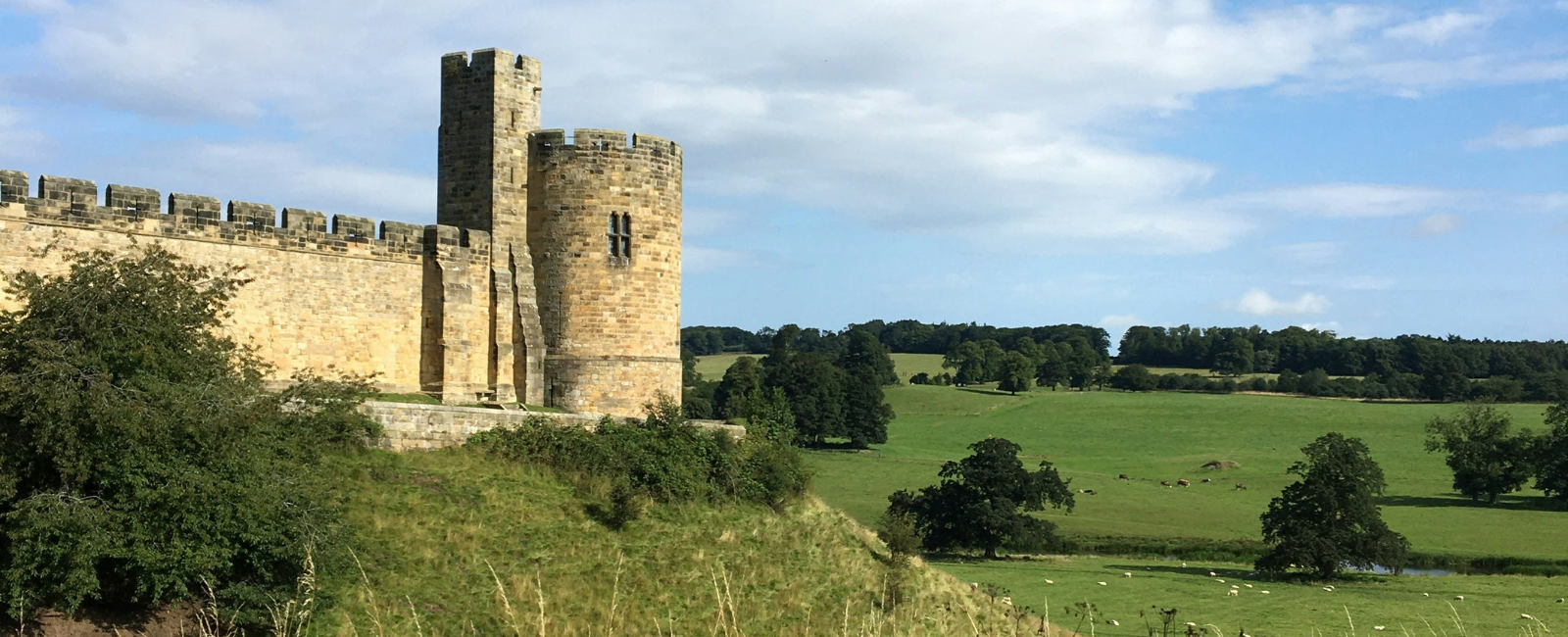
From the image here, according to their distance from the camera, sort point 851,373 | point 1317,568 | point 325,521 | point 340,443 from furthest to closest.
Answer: point 851,373 → point 1317,568 → point 340,443 → point 325,521

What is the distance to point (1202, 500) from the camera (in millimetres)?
70312

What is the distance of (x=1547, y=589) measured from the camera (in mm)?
45281

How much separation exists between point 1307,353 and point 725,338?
8002 cm

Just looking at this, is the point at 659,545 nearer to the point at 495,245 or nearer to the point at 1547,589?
the point at 495,245

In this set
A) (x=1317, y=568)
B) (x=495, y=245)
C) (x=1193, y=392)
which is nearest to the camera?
(x=495, y=245)

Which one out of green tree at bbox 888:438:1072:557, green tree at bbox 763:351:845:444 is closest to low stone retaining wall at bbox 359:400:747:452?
green tree at bbox 888:438:1072:557

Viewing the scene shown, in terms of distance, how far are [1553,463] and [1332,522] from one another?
27.2 meters

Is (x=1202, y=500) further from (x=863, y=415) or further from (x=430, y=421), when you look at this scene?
(x=430, y=421)

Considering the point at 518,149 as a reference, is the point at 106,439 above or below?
below

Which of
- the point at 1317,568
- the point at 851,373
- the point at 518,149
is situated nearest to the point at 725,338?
the point at 851,373

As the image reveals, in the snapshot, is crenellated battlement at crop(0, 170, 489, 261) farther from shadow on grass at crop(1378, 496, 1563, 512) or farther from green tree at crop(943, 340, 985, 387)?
green tree at crop(943, 340, 985, 387)

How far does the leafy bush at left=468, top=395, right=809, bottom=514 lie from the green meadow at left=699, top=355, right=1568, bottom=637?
22.1 ft

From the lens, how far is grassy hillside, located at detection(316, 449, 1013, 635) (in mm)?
21406

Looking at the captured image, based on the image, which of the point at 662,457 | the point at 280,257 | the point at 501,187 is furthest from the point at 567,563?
the point at 501,187
